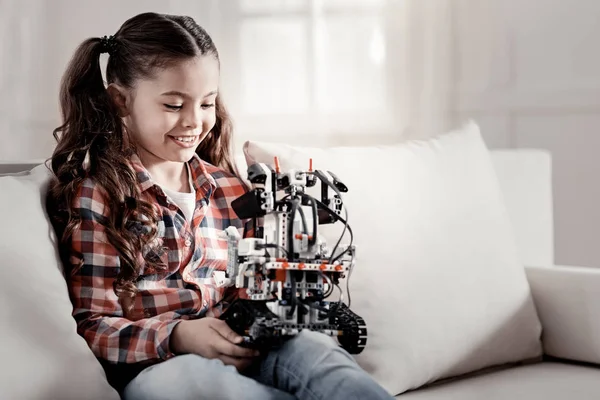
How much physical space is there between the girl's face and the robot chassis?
257 millimetres

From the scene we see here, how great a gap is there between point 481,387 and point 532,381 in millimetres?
103

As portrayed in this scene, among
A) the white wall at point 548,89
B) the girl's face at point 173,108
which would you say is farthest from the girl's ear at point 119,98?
the white wall at point 548,89

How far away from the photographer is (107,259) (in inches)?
51.9

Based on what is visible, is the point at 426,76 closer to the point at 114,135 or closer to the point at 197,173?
the point at 197,173

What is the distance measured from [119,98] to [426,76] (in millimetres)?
1478

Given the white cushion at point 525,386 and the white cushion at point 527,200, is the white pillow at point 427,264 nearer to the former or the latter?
the white cushion at point 525,386

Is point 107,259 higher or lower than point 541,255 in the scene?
higher

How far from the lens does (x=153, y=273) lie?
1388 mm

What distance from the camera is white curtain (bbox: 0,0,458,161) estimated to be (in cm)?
175

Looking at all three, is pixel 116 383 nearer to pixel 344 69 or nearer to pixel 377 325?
pixel 377 325

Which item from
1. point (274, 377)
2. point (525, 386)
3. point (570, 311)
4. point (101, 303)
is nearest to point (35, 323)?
point (101, 303)

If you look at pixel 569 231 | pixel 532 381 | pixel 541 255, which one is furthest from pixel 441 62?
pixel 532 381

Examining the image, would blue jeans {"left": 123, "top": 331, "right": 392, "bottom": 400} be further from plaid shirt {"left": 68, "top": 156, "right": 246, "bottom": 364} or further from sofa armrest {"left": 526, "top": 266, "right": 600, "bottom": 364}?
sofa armrest {"left": 526, "top": 266, "right": 600, "bottom": 364}

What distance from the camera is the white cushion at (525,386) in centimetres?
147
